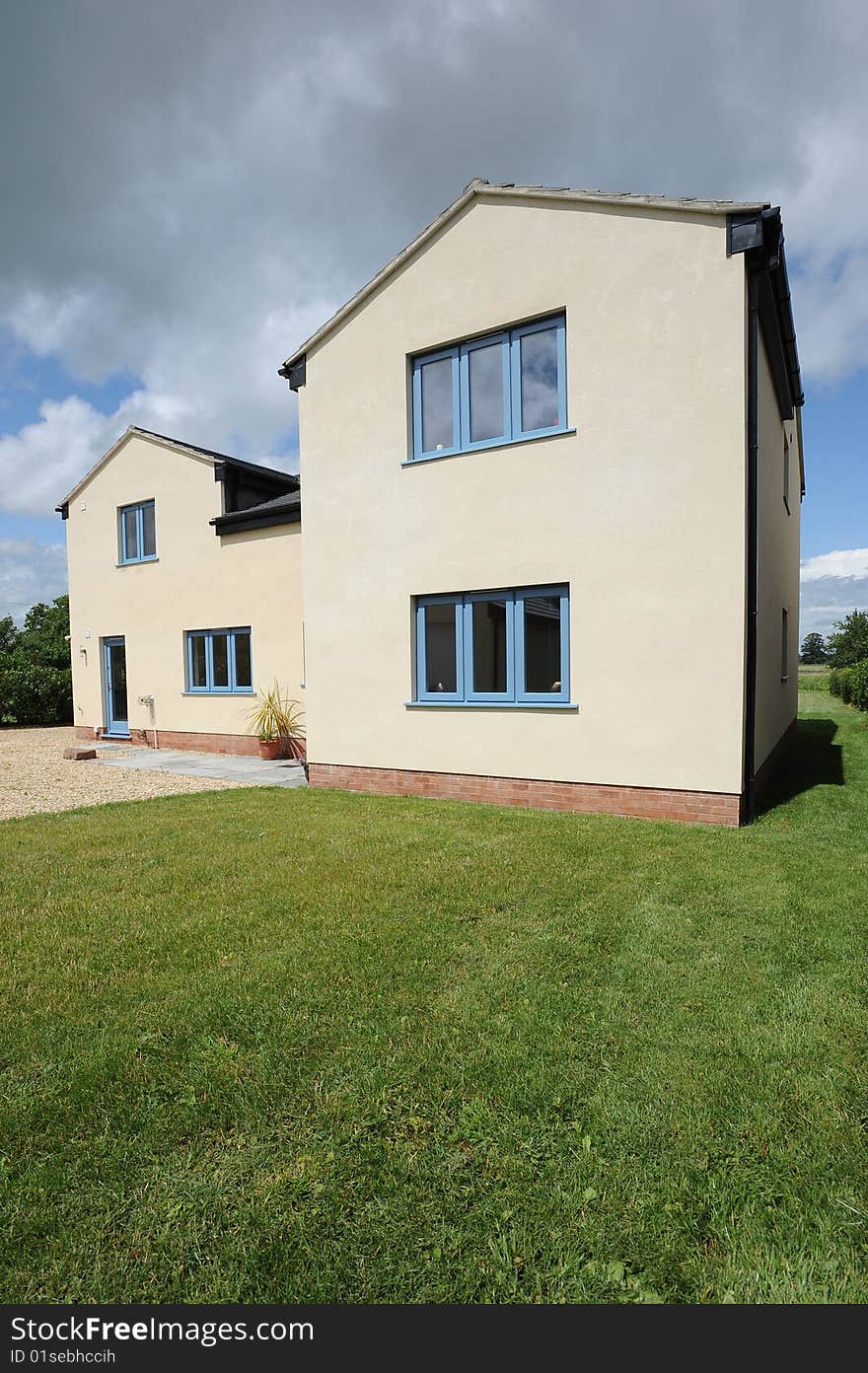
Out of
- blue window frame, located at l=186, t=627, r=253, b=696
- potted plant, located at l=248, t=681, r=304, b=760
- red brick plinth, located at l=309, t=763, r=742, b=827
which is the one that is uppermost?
blue window frame, located at l=186, t=627, r=253, b=696

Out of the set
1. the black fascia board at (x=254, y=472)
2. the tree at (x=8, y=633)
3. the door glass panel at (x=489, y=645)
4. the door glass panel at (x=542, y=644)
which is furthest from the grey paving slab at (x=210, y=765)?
the tree at (x=8, y=633)

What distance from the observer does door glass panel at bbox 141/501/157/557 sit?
56.9 feet

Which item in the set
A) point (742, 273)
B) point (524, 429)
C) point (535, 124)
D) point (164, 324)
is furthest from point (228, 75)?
point (164, 324)

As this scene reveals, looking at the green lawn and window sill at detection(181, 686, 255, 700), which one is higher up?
window sill at detection(181, 686, 255, 700)

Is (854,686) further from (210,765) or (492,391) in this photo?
(210,765)

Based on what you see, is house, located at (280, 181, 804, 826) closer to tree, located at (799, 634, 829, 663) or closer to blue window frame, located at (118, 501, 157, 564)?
blue window frame, located at (118, 501, 157, 564)

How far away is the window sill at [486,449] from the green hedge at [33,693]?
18.4m

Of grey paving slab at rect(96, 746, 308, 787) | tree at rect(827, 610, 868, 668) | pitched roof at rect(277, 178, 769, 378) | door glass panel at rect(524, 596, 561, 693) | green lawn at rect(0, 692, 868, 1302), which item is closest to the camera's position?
green lawn at rect(0, 692, 868, 1302)

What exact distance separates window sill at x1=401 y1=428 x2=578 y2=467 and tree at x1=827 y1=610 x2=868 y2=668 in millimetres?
36840

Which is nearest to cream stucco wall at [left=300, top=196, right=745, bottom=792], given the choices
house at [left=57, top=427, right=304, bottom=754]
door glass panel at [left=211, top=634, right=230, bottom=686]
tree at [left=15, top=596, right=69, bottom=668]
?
house at [left=57, top=427, right=304, bottom=754]

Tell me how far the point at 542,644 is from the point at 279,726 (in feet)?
25.5

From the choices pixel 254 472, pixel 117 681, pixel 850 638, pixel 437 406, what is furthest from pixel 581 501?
pixel 850 638

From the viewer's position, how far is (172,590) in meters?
16.7

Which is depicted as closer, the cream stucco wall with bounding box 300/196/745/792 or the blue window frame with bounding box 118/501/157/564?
the cream stucco wall with bounding box 300/196/745/792
